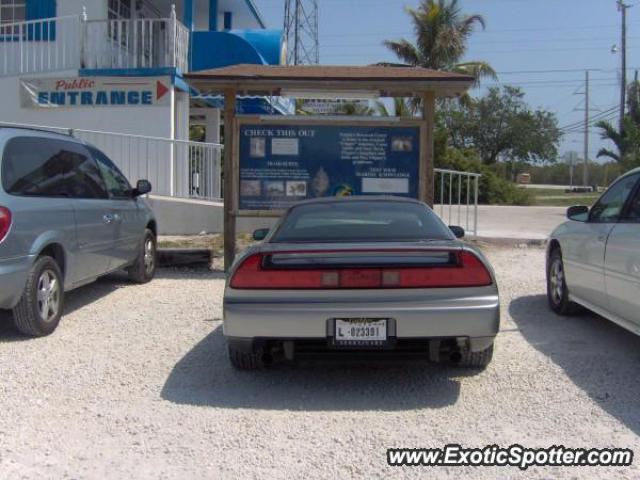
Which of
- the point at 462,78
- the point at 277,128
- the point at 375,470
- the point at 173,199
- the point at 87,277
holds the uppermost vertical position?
the point at 462,78

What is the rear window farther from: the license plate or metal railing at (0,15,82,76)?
metal railing at (0,15,82,76)

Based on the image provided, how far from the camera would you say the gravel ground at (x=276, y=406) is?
3.60 meters

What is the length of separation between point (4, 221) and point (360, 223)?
276 cm

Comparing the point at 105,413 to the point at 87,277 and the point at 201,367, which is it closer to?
the point at 201,367

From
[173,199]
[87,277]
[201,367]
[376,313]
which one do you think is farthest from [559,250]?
[173,199]

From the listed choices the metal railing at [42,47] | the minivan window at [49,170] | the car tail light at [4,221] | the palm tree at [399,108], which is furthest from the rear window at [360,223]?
the palm tree at [399,108]

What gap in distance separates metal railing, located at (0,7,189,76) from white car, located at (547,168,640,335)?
9.97m

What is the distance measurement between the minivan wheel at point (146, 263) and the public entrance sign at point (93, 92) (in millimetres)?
6111

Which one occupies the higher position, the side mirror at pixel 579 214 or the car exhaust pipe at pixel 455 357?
the side mirror at pixel 579 214

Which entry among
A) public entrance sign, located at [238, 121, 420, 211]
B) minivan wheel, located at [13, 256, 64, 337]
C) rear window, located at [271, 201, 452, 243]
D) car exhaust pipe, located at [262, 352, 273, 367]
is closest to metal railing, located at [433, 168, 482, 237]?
public entrance sign, located at [238, 121, 420, 211]

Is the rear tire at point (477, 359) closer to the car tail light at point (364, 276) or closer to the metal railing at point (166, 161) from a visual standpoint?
the car tail light at point (364, 276)

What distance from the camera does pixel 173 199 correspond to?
13.5 meters

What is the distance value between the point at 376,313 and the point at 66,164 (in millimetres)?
3891

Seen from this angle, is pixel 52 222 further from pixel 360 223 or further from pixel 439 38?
pixel 439 38
